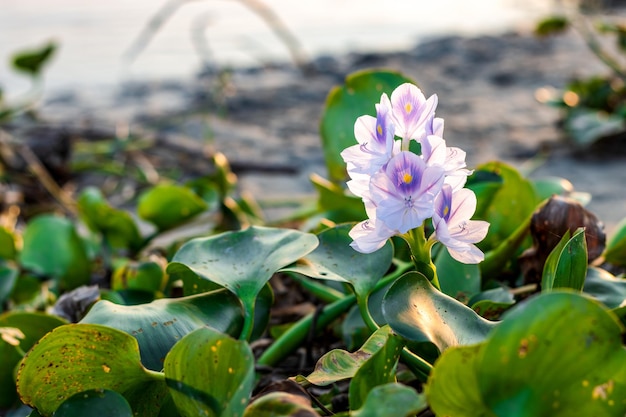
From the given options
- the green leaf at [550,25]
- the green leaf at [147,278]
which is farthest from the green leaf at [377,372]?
the green leaf at [550,25]

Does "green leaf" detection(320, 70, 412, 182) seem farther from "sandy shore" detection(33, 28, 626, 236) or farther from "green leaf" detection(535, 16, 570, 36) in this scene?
"green leaf" detection(535, 16, 570, 36)

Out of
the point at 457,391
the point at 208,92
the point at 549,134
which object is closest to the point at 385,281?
the point at 457,391

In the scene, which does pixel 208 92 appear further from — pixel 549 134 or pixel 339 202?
pixel 339 202

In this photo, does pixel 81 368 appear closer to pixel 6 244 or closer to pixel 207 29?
pixel 6 244

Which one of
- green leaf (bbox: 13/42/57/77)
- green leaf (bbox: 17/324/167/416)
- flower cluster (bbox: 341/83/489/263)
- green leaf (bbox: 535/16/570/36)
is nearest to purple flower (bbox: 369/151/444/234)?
flower cluster (bbox: 341/83/489/263)

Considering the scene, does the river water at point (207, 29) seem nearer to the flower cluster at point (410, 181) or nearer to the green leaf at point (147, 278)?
the green leaf at point (147, 278)

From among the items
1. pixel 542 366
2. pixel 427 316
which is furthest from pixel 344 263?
pixel 542 366
